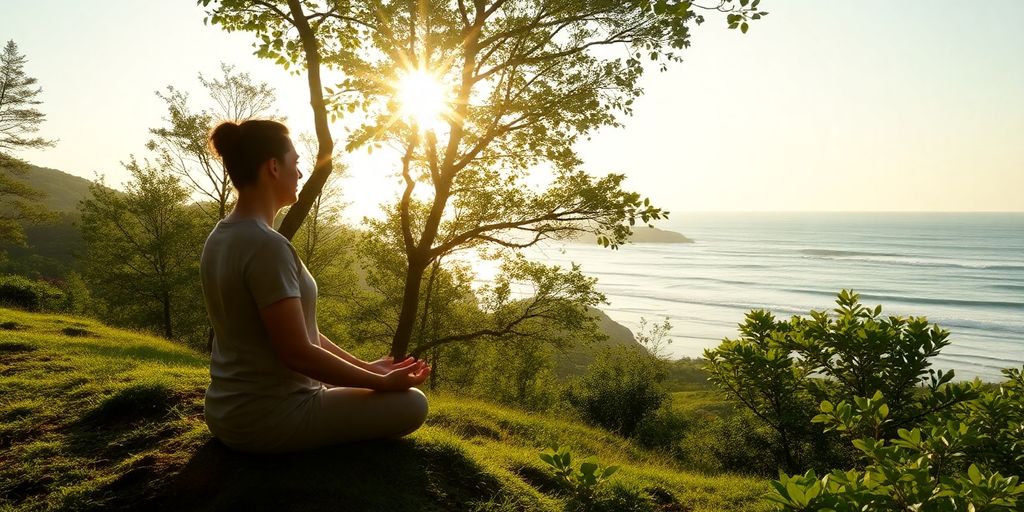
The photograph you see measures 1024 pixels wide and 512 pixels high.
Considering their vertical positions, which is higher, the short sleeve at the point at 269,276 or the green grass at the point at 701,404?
the short sleeve at the point at 269,276

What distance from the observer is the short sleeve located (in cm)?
281

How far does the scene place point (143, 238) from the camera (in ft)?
108

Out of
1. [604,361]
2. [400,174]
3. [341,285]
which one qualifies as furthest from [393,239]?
[604,361]

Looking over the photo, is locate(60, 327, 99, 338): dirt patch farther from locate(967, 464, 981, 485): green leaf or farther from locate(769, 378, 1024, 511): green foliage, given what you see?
locate(967, 464, 981, 485): green leaf

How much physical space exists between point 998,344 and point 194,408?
256 feet

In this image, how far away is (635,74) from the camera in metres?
12.1

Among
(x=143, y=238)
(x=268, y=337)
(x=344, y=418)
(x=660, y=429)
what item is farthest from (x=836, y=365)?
(x=143, y=238)

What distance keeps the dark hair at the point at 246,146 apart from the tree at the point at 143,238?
3317 centimetres

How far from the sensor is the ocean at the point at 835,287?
62438 millimetres

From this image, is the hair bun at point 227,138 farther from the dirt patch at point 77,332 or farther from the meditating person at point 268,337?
the dirt patch at point 77,332

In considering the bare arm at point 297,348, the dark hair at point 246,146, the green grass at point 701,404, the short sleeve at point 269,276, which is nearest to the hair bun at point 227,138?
the dark hair at point 246,146

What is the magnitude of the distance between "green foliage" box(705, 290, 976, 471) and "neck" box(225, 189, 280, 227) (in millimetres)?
5154

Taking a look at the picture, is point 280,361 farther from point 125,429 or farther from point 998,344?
point 998,344

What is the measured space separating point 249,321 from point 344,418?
94 centimetres
